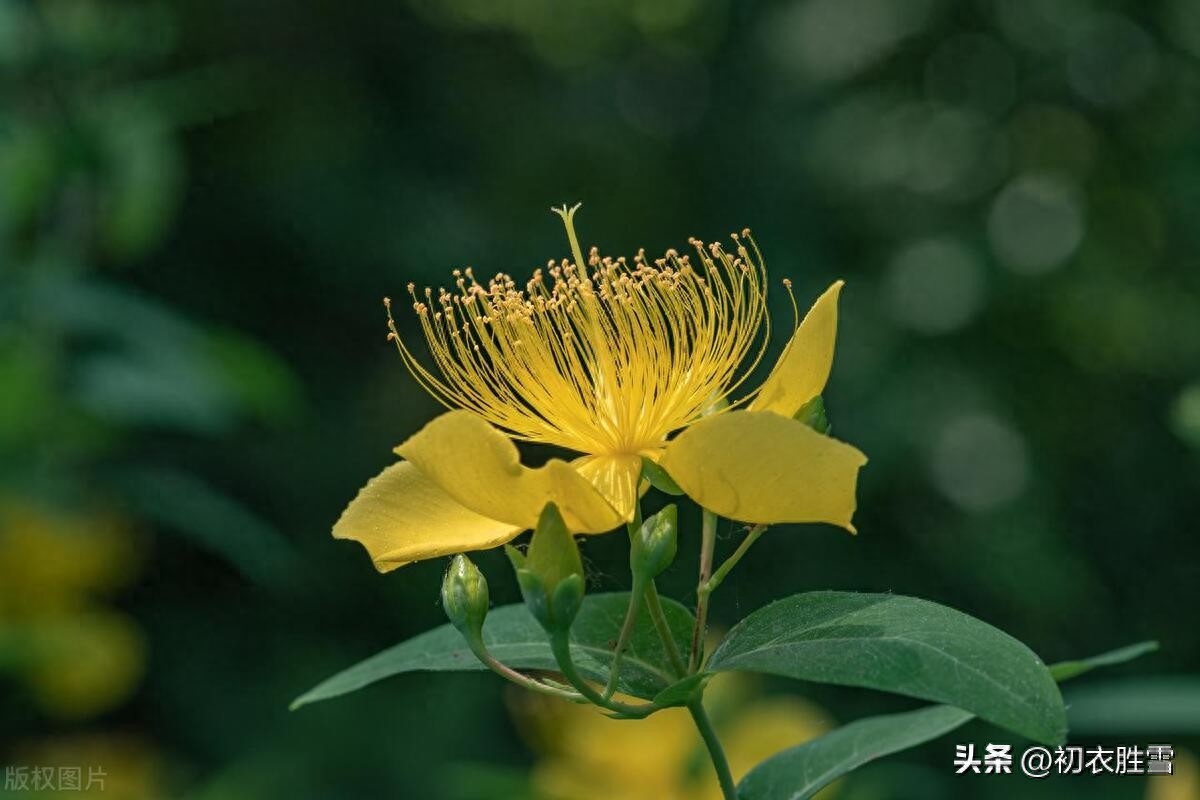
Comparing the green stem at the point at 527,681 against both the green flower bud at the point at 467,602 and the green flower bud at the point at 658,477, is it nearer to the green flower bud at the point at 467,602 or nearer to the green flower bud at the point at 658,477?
the green flower bud at the point at 467,602

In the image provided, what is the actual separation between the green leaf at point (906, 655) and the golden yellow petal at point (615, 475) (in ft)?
0.53

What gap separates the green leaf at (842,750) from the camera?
132 centimetres

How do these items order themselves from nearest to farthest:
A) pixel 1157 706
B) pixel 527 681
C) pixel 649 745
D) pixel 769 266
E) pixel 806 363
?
pixel 527 681 < pixel 806 363 < pixel 1157 706 < pixel 649 745 < pixel 769 266

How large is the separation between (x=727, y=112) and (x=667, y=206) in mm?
390

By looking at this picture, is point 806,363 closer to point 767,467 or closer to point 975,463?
point 767,467

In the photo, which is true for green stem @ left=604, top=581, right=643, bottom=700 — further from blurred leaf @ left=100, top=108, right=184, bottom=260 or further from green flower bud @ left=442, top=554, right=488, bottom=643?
blurred leaf @ left=100, top=108, right=184, bottom=260

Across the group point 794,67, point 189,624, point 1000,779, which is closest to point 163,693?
point 189,624

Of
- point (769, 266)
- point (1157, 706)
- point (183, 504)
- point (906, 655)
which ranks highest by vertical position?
point (769, 266)

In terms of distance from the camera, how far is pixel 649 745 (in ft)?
7.95

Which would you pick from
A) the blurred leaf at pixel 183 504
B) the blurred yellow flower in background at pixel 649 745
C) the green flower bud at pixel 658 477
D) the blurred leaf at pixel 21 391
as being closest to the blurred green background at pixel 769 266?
the blurred leaf at pixel 183 504

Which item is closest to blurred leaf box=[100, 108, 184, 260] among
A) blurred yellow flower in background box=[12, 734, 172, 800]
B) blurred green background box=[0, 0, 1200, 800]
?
blurred green background box=[0, 0, 1200, 800]

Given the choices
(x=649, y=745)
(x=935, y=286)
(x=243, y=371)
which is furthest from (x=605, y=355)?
(x=935, y=286)

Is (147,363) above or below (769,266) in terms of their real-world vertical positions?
below

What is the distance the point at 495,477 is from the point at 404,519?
0.17 metres
